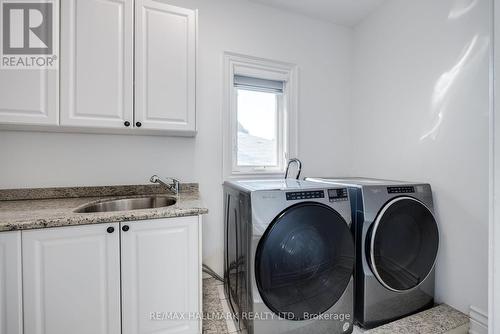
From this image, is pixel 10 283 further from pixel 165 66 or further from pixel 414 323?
pixel 414 323

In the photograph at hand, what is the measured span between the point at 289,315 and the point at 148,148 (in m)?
1.56

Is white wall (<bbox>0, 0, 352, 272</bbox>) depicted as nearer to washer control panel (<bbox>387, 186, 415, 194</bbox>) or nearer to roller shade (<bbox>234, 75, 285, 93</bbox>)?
roller shade (<bbox>234, 75, 285, 93</bbox>)

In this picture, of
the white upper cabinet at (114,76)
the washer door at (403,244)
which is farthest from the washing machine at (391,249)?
the white upper cabinet at (114,76)

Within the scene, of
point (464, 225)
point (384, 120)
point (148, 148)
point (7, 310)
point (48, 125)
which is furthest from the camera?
point (384, 120)

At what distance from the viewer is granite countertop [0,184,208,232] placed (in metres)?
1.02

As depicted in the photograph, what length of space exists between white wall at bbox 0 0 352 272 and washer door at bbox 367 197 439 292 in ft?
3.29

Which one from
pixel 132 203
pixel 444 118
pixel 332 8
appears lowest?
pixel 132 203

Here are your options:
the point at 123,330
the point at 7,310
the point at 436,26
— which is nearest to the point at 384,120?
the point at 436,26

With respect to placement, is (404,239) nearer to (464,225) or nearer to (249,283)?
(464,225)

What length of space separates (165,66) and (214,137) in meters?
0.68

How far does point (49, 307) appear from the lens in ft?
3.39

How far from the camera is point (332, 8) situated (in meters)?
2.18

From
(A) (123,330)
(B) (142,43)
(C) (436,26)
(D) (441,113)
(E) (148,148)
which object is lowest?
(A) (123,330)

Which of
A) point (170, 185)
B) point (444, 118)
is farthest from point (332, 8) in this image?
point (170, 185)
